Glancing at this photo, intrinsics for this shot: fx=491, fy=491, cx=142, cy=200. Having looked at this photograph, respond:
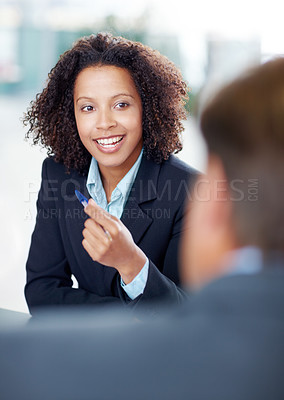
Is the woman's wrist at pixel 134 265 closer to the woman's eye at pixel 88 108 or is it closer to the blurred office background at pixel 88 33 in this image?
the blurred office background at pixel 88 33

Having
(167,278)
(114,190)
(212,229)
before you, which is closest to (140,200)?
(114,190)

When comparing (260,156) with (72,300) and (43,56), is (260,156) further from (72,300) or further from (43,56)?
(43,56)

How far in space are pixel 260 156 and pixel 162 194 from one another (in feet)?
3.16

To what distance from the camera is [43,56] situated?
1214cm

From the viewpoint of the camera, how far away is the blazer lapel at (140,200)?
4.99 ft

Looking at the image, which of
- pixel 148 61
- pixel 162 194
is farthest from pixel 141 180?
pixel 148 61

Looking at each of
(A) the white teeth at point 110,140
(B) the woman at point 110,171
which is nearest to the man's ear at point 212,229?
(B) the woman at point 110,171

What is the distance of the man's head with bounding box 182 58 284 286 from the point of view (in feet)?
1.90

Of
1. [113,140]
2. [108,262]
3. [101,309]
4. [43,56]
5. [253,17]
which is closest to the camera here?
[108,262]

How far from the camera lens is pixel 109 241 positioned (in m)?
1.17

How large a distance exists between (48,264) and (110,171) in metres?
0.36

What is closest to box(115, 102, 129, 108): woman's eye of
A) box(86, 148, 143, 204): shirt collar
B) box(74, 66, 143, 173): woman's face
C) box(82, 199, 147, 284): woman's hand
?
box(74, 66, 143, 173): woman's face

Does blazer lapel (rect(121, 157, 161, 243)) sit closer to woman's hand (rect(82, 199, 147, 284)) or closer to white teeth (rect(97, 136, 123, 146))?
white teeth (rect(97, 136, 123, 146))

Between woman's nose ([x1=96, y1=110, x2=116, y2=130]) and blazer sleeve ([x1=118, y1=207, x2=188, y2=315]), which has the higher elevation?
woman's nose ([x1=96, y1=110, x2=116, y2=130])
